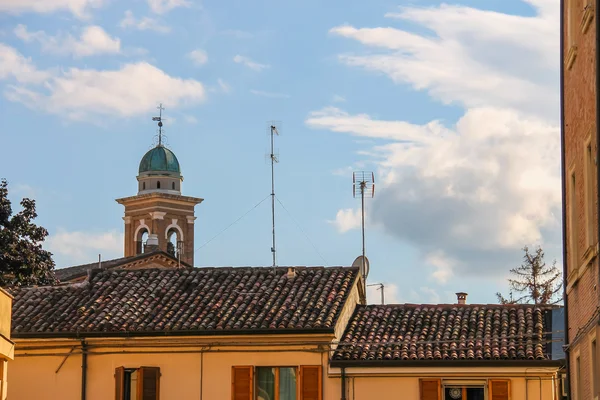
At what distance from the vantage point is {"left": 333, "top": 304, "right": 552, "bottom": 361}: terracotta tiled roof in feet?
105

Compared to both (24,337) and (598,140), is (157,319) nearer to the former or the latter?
(24,337)

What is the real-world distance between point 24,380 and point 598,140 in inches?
717

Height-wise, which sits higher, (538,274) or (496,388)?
(538,274)

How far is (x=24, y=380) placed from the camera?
3353 cm

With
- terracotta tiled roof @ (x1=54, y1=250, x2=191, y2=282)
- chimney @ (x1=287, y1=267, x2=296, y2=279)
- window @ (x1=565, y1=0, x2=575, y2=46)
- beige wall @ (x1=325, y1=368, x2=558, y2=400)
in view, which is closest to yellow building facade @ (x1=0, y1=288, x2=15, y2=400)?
beige wall @ (x1=325, y1=368, x2=558, y2=400)

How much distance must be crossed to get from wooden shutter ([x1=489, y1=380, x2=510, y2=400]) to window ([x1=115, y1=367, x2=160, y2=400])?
25.7 feet

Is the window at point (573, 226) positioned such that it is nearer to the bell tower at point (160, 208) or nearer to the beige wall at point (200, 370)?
the beige wall at point (200, 370)

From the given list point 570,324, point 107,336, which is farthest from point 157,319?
point 570,324

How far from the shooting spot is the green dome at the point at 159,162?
340 feet

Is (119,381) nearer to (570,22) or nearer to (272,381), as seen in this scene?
(272,381)

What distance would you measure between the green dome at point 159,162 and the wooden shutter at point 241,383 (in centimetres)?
7142

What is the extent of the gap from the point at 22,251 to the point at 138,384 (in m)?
14.9

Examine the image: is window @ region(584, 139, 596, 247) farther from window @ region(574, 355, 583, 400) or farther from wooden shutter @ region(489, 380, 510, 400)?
wooden shutter @ region(489, 380, 510, 400)

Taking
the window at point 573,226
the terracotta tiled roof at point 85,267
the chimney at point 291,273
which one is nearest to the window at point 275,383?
the chimney at point 291,273
